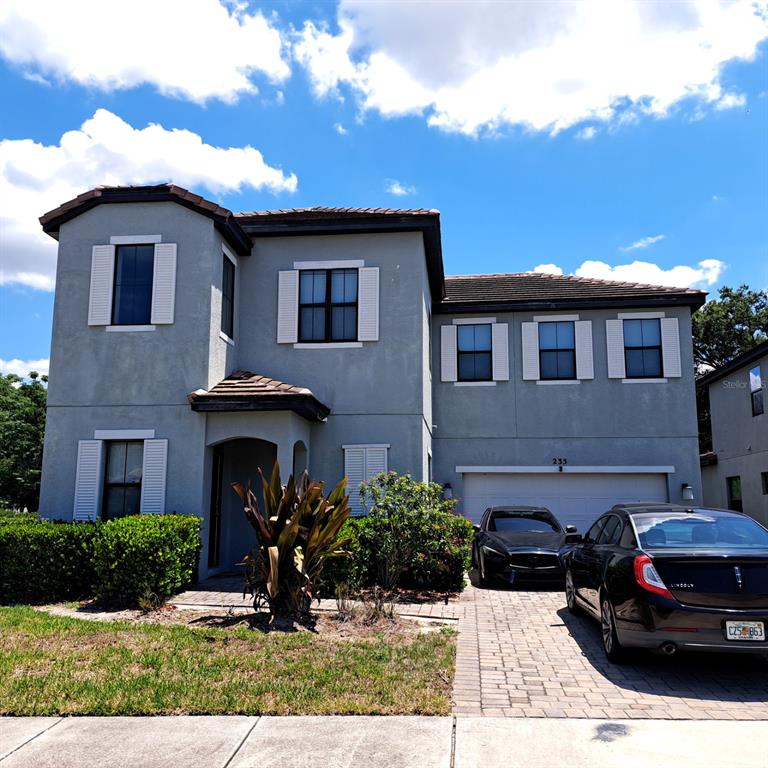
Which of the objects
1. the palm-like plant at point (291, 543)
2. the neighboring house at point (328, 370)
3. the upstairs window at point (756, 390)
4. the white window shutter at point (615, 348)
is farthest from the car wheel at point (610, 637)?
the upstairs window at point (756, 390)

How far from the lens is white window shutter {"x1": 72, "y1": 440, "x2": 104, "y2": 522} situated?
11.7 meters

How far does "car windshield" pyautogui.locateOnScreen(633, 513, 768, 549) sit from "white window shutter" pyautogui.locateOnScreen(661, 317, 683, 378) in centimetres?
984

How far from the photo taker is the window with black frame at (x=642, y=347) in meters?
16.7

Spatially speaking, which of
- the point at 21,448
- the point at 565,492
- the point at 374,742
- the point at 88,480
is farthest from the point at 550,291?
the point at 21,448

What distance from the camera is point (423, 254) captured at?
45.9 feet

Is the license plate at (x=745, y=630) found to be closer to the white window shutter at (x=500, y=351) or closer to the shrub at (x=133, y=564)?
the shrub at (x=133, y=564)

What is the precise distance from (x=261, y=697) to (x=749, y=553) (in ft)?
14.8

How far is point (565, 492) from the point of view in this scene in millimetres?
16562

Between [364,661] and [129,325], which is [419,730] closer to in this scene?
[364,661]

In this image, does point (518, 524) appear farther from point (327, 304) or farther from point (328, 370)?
point (327, 304)

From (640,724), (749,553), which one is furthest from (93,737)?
(749,553)

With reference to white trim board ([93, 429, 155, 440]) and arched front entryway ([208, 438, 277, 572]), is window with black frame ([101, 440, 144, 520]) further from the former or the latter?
arched front entryway ([208, 438, 277, 572])

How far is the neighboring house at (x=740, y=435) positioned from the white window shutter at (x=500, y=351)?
7.71 m

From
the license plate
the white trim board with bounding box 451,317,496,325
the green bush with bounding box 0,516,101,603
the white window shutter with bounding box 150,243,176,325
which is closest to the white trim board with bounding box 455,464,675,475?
the white trim board with bounding box 451,317,496,325
